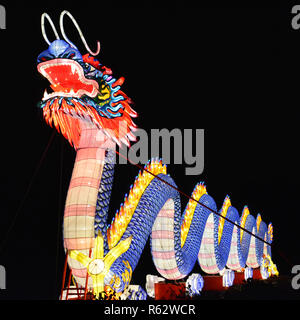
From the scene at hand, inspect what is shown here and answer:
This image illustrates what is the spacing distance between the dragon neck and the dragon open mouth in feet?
2.88

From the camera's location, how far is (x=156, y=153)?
10820mm

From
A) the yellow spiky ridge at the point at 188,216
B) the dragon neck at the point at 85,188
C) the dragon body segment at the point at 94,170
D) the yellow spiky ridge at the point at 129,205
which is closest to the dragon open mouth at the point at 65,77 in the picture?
the dragon body segment at the point at 94,170

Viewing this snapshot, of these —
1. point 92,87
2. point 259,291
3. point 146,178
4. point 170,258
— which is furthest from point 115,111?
point 259,291

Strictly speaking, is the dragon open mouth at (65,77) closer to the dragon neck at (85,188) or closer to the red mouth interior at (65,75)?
the red mouth interior at (65,75)

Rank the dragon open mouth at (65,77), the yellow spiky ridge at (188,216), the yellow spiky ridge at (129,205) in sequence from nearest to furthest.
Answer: the dragon open mouth at (65,77), the yellow spiky ridge at (129,205), the yellow spiky ridge at (188,216)

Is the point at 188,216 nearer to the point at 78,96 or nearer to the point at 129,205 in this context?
the point at 129,205

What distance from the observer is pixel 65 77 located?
735 centimetres

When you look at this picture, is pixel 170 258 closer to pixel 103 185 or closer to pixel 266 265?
pixel 103 185

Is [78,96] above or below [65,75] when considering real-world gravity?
below

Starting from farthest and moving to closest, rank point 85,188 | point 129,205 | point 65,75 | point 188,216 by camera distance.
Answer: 1. point 188,216
2. point 129,205
3. point 85,188
4. point 65,75

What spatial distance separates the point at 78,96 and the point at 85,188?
5.80ft

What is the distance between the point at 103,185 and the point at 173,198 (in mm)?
4491

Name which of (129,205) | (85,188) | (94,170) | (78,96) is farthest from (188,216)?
(78,96)

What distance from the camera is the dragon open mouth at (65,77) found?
7242 millimetres
